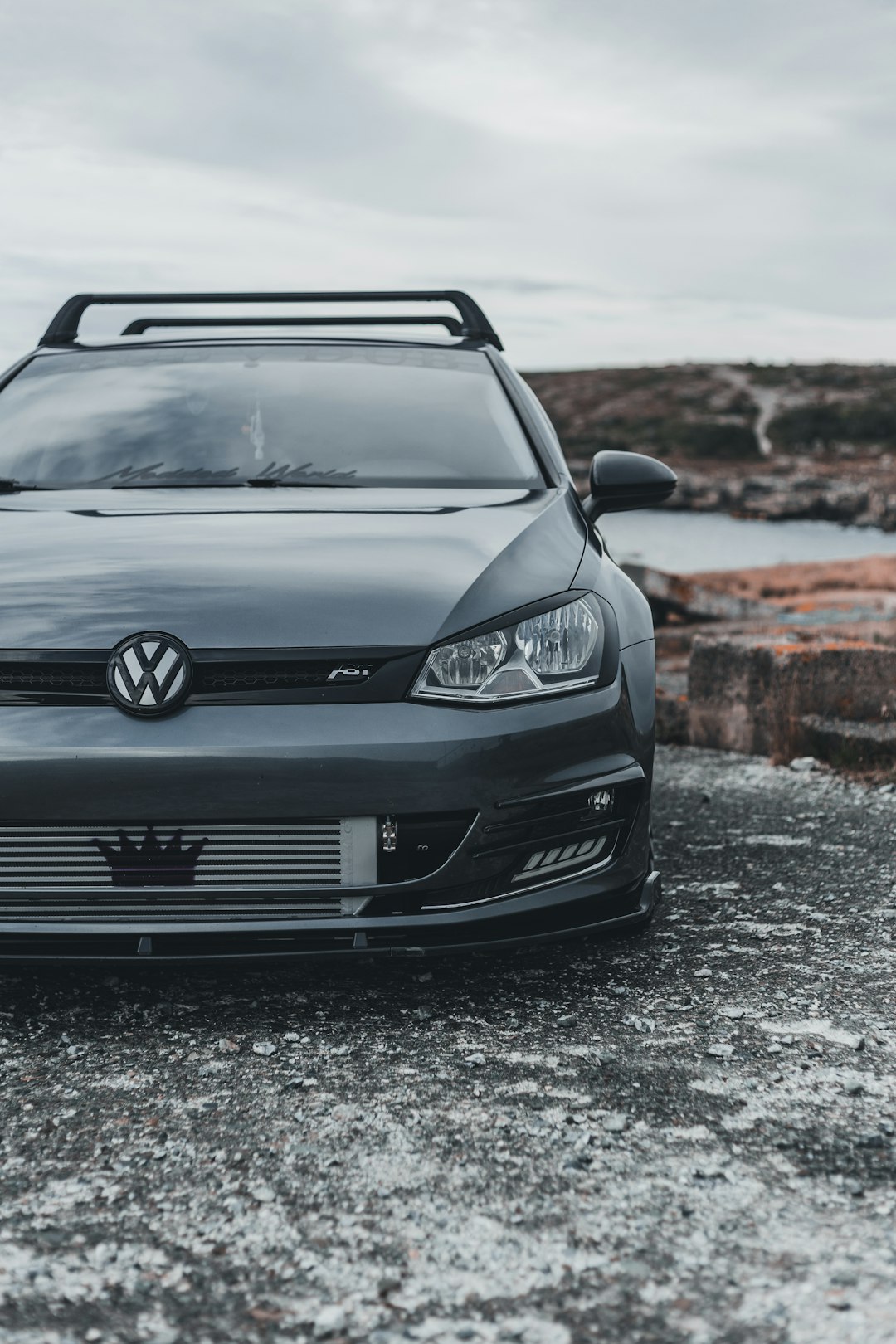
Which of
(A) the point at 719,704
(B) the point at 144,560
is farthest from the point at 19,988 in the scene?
(A) the point at 719,704

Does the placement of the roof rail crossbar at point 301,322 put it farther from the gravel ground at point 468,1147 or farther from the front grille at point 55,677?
the gravel ground at point 468,1147

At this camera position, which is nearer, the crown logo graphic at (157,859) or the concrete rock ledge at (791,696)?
the crown logo graphic at (157,859)

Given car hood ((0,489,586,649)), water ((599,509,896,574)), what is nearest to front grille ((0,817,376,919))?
car hood ((0,489,586,649))

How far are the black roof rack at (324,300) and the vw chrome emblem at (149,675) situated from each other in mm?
2035

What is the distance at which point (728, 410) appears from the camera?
269 feet

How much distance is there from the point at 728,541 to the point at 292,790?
4005 centimetres

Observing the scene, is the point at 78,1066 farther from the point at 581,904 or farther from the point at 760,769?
the point at 760,769

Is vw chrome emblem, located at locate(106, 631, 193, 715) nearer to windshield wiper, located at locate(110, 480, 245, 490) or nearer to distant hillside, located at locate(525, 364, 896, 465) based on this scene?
windshield wiper, located at locate(110, 480, 245, 490)

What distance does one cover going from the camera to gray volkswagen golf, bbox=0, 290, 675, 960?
245 cm

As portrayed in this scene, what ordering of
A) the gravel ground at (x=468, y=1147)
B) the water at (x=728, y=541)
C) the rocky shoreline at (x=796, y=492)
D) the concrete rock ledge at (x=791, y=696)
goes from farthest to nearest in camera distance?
the rocky shoreline at (x=796, y=492)
the water at (x=728, y=541)
the concrete rock ledge at (x=791, y=696)
the gravel ground at (x=468, y=1147)

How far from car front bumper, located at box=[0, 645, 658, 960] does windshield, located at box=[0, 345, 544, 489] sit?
3.45 ft

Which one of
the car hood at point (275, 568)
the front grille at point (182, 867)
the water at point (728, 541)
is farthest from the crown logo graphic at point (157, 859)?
the water at point (728, 541)

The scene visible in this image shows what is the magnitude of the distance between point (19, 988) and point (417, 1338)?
1565 mm

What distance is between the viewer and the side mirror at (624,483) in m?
3.48
